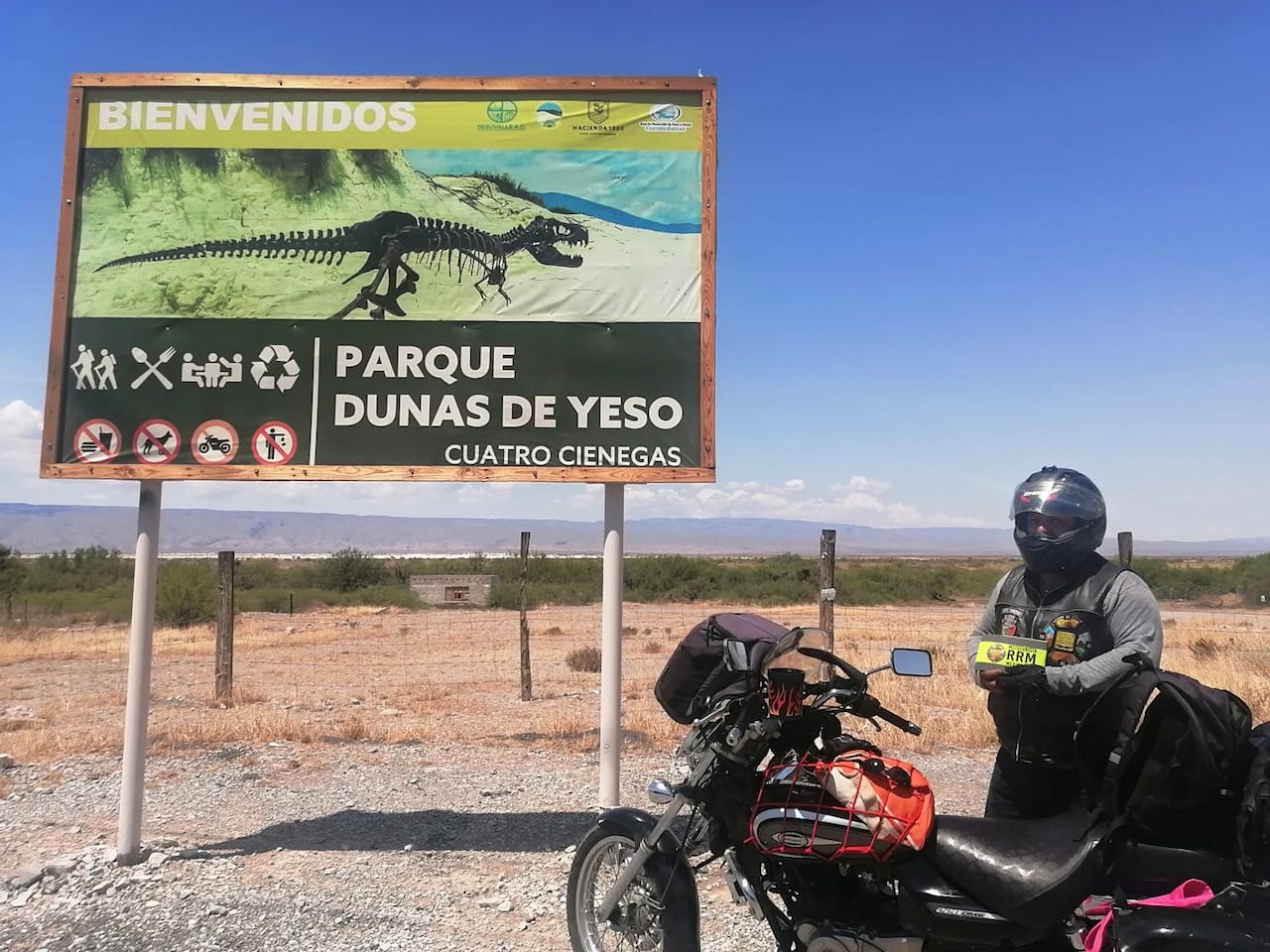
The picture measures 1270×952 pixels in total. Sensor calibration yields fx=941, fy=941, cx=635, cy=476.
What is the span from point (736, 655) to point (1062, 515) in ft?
4.89

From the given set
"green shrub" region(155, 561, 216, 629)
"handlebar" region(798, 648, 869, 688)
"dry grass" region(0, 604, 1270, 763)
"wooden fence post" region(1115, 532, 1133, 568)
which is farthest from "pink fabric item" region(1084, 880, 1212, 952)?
"green shrub" region(155, 561, 216, 629)

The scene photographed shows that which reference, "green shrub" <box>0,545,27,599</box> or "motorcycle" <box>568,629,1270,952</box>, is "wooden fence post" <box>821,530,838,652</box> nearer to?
"motorcycle" <box>568,629,1270,952</box>

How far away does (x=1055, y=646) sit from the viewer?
12.0 ft

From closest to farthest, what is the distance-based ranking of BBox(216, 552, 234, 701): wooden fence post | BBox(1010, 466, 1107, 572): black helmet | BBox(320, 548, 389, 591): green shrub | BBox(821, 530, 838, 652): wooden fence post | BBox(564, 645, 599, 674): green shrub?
BBox(1010, 466, 1107, 572): black helmet
BBox(821, 530, 838, 652): wooden fence post
BBox(216, 552, 234, 701): wooden fence post
BBox(564, 645, 599, 674): green shrub
BBox(320, 548, 389, 591): green shrub

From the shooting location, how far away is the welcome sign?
558 cm

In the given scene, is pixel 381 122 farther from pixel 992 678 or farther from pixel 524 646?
pixel 524 646

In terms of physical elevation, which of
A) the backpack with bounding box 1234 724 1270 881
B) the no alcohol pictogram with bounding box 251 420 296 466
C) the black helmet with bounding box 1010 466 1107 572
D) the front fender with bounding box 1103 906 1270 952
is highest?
the no alcohol pictogram with bounding box 251 420 296 466

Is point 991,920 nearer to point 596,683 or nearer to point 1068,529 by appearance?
point 1068,529

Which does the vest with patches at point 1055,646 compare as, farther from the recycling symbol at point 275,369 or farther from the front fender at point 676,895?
the recycling symbol at point 275,369

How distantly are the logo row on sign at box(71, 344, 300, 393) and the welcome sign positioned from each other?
13 mm

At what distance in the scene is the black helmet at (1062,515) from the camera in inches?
148

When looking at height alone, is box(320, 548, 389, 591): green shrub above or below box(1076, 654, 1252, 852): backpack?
below

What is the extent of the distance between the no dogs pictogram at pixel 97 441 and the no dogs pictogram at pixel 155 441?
0.11m

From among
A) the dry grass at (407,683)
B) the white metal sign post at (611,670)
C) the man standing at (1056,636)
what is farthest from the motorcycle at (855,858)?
the dry grass at (407,683)
